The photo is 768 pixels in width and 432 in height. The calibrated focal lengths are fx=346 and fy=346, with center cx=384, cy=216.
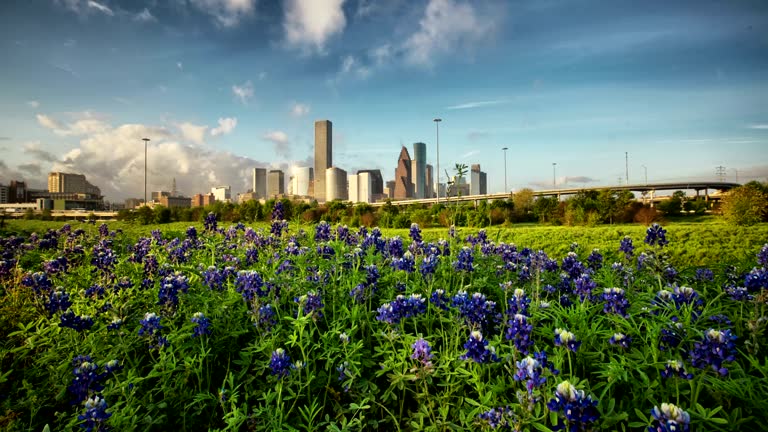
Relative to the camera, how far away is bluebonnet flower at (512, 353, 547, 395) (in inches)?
76.0

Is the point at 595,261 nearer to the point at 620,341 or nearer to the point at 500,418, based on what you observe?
the point at 620,341

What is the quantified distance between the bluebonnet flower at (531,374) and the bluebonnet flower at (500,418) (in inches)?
9.1

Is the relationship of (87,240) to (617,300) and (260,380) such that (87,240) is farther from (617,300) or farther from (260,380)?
(617,300)

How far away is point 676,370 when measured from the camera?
2.13 m

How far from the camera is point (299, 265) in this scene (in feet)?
14.9

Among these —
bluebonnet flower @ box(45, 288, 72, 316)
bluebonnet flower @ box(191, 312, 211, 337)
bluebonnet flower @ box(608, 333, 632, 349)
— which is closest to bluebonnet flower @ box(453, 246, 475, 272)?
bluebonnet flower @ box(608, 333, 632, 349)

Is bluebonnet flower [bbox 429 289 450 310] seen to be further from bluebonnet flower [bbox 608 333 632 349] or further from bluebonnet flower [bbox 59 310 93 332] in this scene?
bluebonnet flower [bbox 59 310 93 332]

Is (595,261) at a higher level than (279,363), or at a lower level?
higher

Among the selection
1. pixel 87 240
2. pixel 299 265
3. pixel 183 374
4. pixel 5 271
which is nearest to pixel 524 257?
pixel 299 265

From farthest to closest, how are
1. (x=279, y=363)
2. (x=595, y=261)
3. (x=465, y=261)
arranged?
(x=595, y=261) < (x=465, y=261) < (x=279, y=363)

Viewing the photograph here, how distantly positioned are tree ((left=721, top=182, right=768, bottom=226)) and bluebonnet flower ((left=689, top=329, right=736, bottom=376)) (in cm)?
1942

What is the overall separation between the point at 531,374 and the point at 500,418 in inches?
15.3

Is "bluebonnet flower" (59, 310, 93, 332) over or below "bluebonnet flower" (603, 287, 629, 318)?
below

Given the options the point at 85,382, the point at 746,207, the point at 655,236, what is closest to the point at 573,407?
the point at 85,382
